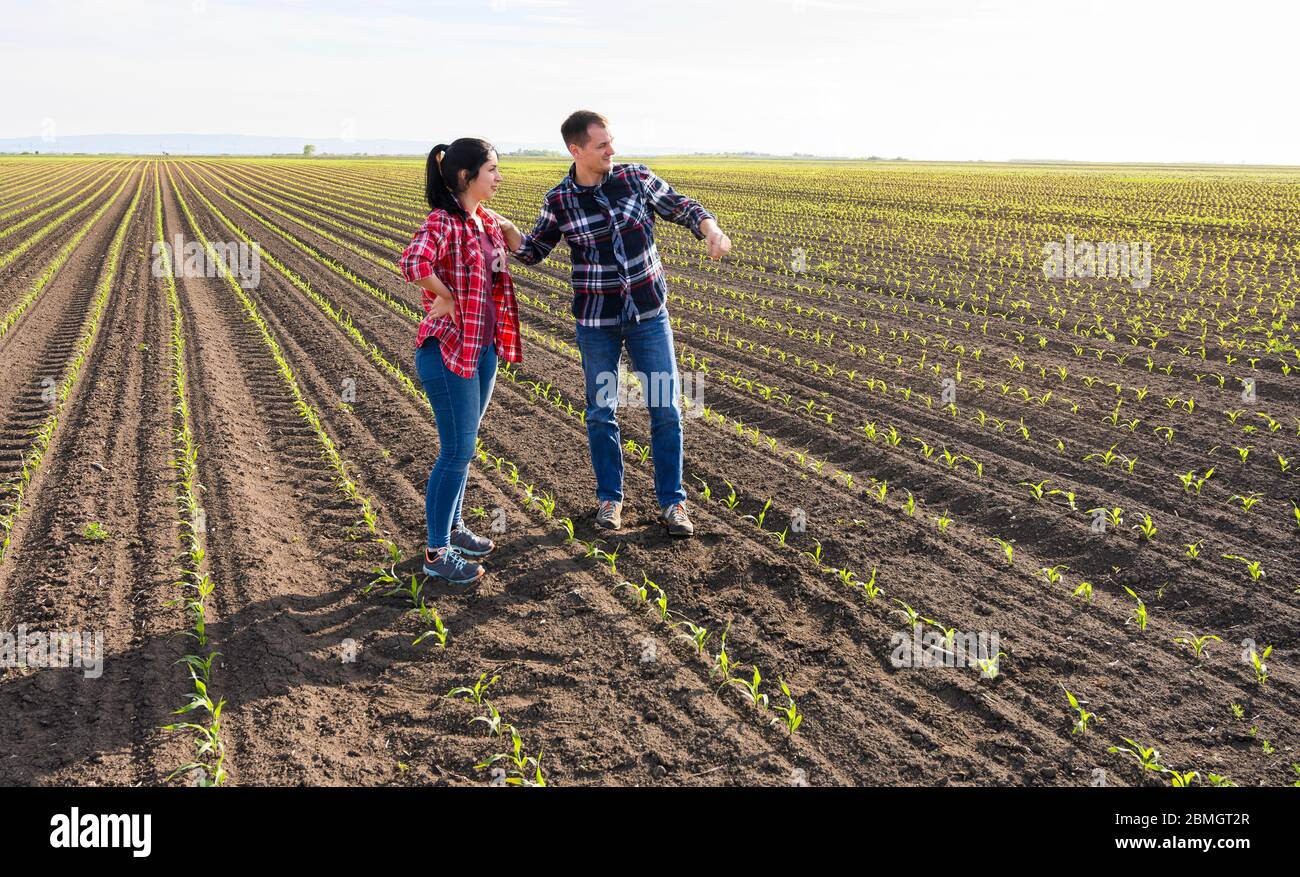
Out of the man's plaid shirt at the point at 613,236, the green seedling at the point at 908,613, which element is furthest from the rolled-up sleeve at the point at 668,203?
the green seedling at the point at 908,613

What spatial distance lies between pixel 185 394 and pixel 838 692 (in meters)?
7.46

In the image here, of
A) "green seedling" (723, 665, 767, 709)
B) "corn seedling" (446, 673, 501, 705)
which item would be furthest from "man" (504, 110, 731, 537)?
"corn seedling" (446, 673, 501, 705)

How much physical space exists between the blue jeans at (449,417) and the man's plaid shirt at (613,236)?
2.46 ft

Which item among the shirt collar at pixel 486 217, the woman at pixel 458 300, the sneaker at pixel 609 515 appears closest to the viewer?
the woman at pixel 458 300

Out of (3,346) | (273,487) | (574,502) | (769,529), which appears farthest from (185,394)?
(769,529)

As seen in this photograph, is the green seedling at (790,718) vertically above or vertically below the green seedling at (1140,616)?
below

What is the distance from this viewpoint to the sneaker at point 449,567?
4.82 meters

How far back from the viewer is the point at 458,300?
14.2 ft

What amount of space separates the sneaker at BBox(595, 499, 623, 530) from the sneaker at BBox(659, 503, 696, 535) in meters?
0.30

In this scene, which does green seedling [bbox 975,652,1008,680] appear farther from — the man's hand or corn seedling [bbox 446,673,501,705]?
the man's hand

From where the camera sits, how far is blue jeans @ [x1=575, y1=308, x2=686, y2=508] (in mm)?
5082

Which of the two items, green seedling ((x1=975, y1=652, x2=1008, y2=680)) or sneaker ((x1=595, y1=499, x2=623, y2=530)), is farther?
sneaker ((x1=595, y1=499, x2=623, y2=530))

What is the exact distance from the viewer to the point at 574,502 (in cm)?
602

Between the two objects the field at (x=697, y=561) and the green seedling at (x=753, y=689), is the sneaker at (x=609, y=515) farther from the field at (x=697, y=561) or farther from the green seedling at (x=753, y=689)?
the green seedling at (x=753, y=689)
